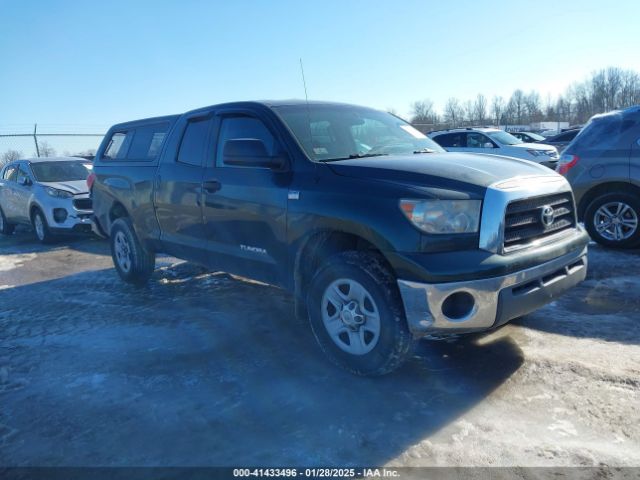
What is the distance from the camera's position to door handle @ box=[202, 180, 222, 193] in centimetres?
449

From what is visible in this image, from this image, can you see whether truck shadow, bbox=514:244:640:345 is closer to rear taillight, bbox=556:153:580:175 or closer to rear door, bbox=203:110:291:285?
rear taillight, bbox=556:153:580:175

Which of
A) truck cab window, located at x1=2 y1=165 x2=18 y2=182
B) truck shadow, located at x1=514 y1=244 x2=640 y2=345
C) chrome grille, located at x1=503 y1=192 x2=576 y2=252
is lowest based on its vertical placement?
truck shadow, located at x1=514 y1=244 x2=640 y2=345

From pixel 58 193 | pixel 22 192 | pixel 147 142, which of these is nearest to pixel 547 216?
pixel 147 142

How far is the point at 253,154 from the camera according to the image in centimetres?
394

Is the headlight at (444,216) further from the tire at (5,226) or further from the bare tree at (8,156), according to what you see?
the bare tree at (8,156)

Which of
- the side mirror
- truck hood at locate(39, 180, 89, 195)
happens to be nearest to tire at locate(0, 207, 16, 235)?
truck hood at locate(39, 180, 89, 195)

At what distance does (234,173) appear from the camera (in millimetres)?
4363

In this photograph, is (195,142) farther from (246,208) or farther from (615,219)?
(615,219)

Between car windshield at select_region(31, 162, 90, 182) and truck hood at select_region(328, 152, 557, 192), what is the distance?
8.47 meters

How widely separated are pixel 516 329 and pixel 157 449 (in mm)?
2916

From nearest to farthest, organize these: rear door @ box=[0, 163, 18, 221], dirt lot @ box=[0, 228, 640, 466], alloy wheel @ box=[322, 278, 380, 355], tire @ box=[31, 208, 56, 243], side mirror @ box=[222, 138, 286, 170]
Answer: dirt lot @ box=[0, 228, 640, 466], alloy wheel @ box=[322, 278, 380, 355], side mirror @ box=[222, 138, 286, 170], tire @ box=[31, 208, 56, 243], rear door @ box=[0, 163, 18, 221]

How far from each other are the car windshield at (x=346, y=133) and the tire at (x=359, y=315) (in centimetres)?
94

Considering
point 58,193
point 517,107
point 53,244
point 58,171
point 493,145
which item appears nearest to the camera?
point 58,193

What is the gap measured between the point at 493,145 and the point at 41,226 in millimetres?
11196
